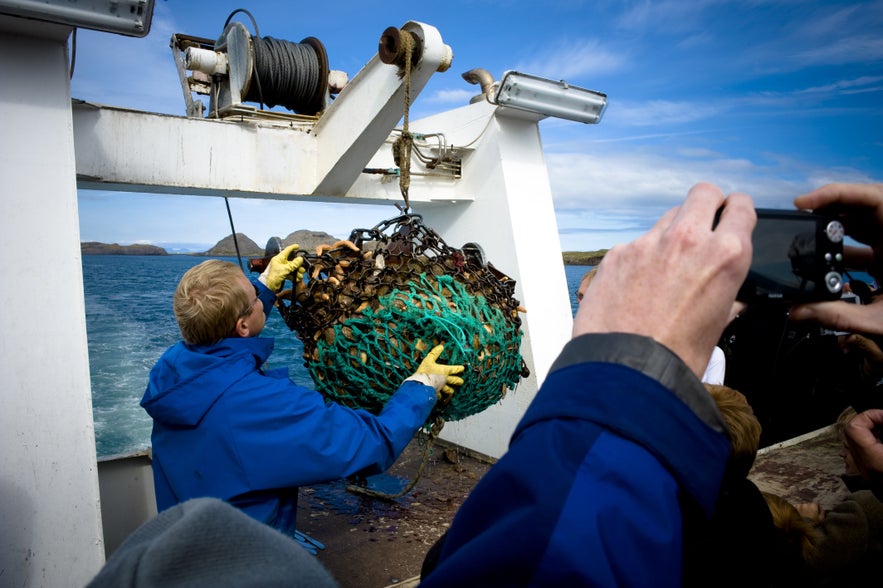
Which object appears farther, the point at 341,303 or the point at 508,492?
the point at 341,303

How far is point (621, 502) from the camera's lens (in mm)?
614

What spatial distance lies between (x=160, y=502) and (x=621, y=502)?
6.74 ft

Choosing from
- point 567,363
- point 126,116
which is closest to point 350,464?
point 567,363

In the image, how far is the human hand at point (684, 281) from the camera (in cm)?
70

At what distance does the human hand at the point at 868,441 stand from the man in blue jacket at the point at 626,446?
1.30 meters

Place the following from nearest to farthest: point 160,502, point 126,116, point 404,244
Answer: point 160,502 < point 404,244 < point 126,116

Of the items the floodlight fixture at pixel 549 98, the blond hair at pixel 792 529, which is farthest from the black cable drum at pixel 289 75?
the blond hair at pixel 792 529

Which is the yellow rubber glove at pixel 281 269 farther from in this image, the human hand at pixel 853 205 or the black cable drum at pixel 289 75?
the black cable drum at pixel 289 75

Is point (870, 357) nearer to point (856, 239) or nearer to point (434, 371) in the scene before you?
point (856, 239)

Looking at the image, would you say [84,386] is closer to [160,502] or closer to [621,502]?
[160,502]

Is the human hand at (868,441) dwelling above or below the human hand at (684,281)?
below

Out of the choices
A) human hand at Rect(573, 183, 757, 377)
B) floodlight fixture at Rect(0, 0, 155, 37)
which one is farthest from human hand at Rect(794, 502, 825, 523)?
floodlight fixture at Rect(0, 0, 155, 37)

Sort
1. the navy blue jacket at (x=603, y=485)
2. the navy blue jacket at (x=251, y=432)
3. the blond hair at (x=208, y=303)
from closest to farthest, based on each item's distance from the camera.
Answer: the navy blue jacket at (x=603, y=485)
the navy blue jacket at (x=251, y=432)
the blond hair at (x=208, y=303)

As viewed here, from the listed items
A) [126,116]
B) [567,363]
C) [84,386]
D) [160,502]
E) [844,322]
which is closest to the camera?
[567,363]
